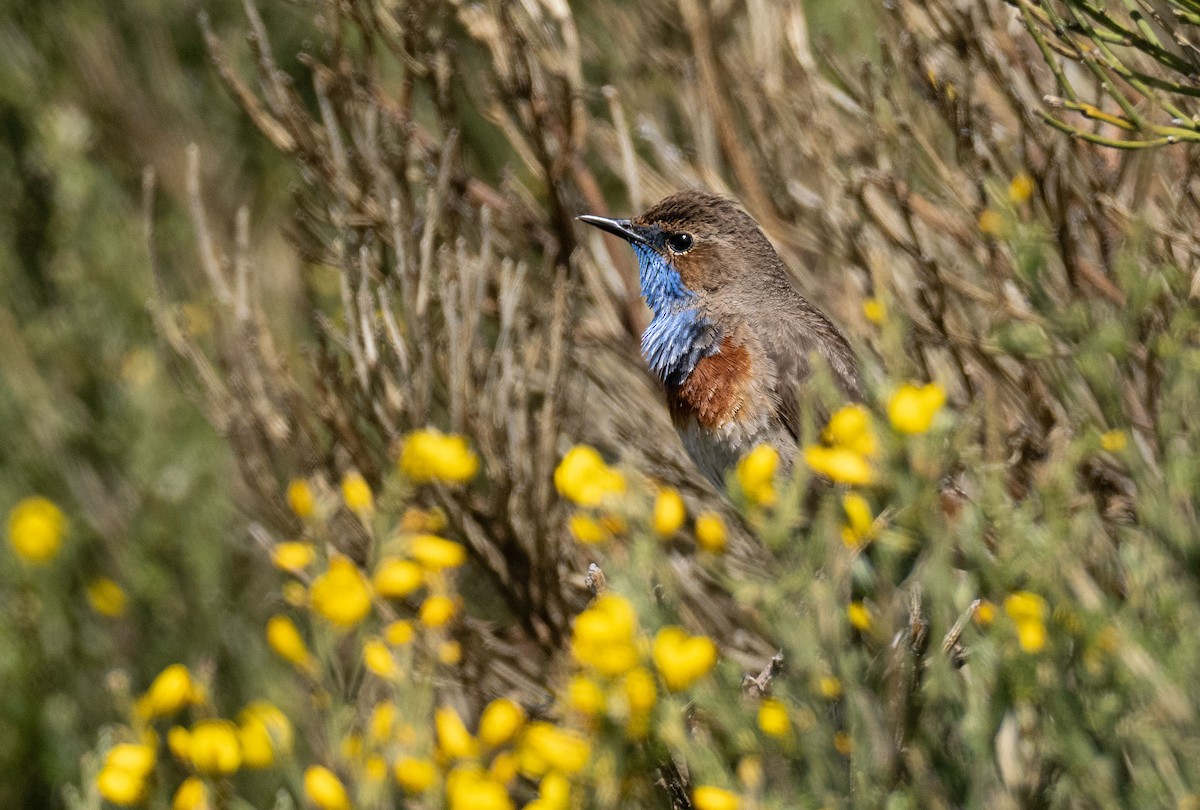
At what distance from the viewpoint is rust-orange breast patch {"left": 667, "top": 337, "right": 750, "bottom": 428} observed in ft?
12.1

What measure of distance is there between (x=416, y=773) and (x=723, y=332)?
1.79m

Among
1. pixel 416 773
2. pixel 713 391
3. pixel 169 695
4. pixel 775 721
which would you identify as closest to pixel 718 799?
pixel 775 721

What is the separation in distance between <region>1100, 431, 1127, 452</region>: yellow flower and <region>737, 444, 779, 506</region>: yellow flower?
58 cm

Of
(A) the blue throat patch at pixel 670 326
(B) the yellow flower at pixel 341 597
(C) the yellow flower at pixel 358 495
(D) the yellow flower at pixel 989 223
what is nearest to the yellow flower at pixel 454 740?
(B) the yellow flower at pixel 341 597

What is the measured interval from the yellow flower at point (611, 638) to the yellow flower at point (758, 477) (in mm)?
265

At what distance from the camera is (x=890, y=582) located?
7.18ft

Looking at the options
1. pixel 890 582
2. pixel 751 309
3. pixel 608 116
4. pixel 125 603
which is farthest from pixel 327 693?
pixel 608 116

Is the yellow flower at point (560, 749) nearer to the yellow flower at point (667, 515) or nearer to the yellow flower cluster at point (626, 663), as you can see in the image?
the yellow flower cluster at point (626, 663)

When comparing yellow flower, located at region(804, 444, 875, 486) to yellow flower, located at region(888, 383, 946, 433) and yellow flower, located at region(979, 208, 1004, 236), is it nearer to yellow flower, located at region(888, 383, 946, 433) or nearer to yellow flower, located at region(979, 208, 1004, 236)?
yellow flower, located at region(888, 383, 946, 433)

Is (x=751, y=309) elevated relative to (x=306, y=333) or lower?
elevated

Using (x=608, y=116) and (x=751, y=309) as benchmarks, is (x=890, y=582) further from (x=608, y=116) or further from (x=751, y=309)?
(x=608, y=116)

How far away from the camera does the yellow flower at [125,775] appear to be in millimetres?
2529

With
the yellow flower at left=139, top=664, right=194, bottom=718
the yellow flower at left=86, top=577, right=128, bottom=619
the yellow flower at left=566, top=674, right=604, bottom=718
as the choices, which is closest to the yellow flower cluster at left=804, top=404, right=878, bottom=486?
the yellow flower at left=566, top=674, right=604, bottom=718

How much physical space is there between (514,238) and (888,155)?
1.09 m
